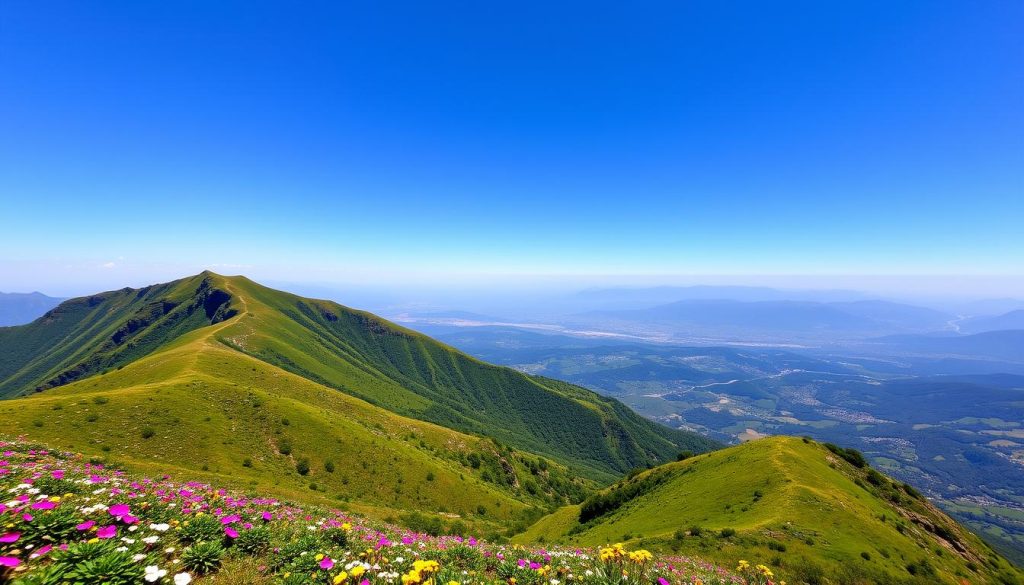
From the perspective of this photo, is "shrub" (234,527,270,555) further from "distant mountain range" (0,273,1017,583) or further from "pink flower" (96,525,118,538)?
"distant mountain range" (0,273,1017,583)

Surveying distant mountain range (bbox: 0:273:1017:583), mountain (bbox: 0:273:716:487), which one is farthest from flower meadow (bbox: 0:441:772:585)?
mountain (bbox: 0:273:716:487)

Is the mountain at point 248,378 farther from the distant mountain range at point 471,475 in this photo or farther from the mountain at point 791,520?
the mountain at point 791,520

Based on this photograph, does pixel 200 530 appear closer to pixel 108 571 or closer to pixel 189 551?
pixel 189 551

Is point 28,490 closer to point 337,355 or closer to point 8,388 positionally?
point 337,355

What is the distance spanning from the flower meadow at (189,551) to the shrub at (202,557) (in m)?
0.02

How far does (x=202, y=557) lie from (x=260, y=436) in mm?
55336

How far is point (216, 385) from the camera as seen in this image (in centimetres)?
5856

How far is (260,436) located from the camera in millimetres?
50812

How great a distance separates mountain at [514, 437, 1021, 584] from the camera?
23.0m

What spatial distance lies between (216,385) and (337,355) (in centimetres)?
12776

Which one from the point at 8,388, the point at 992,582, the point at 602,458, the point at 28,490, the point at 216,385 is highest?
the point at 28,490

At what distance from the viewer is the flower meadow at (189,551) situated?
5.75 m

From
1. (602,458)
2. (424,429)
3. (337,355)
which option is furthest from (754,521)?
(337,355)

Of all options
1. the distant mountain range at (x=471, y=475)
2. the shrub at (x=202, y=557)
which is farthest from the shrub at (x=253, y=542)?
the distant mountain range at (x=471, y=475)
